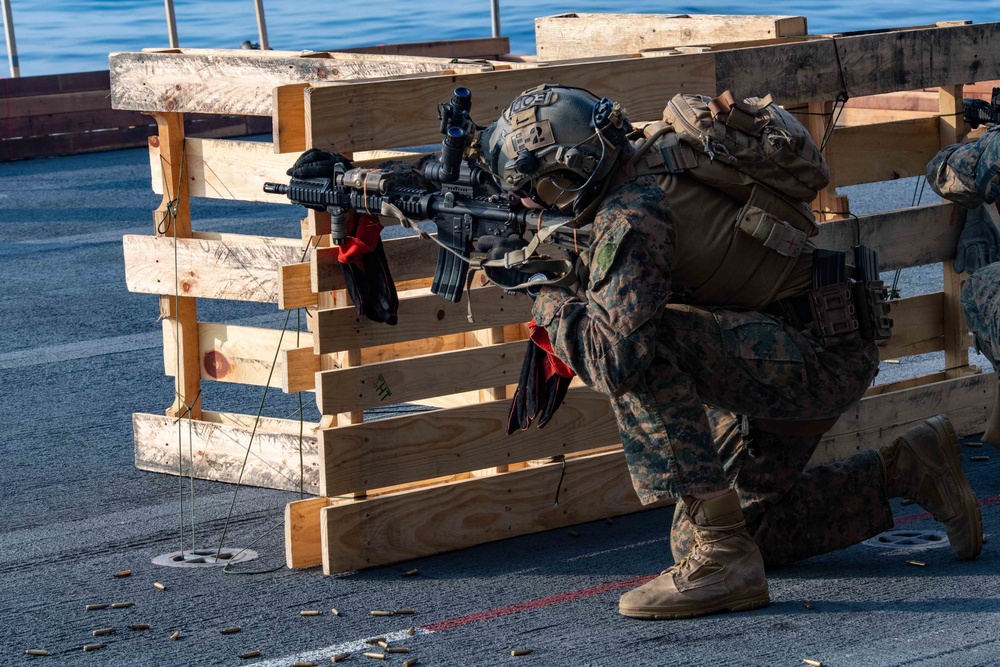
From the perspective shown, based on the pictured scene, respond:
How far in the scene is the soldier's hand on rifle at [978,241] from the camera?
235 inches

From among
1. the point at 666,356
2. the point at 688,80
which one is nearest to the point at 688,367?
the point at 666,356

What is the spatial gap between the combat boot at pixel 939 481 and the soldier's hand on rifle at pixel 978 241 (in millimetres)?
1404

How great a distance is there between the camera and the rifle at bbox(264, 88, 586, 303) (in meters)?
4.52

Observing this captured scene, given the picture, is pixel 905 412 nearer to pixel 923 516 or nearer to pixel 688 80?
pixel 923 516

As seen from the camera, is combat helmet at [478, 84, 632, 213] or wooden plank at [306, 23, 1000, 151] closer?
combat helmet at [478, 84, 632, 213]

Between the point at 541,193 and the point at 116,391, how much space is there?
13.1ft

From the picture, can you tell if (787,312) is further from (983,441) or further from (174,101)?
(174,101)

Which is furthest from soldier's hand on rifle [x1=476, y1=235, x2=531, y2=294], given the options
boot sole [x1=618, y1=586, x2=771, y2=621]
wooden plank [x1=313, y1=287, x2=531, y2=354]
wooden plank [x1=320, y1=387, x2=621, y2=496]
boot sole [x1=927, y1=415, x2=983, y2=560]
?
boot sole [x1=927, y1=415, x2=983, y2=560]

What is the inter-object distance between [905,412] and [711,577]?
1.97m

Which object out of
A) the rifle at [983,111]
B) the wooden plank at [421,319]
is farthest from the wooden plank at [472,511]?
the rifle at [983,111]

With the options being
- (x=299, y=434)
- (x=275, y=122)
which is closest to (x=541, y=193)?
(x=275, y=122)

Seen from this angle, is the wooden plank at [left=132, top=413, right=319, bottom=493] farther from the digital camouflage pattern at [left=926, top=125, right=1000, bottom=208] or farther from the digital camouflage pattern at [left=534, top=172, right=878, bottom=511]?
the digital camouflage pattern at [left=926, top=125, right=1000, bottom=208]

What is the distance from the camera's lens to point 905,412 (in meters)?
5.94

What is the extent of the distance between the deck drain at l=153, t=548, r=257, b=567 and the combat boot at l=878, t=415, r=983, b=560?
7.69ft
